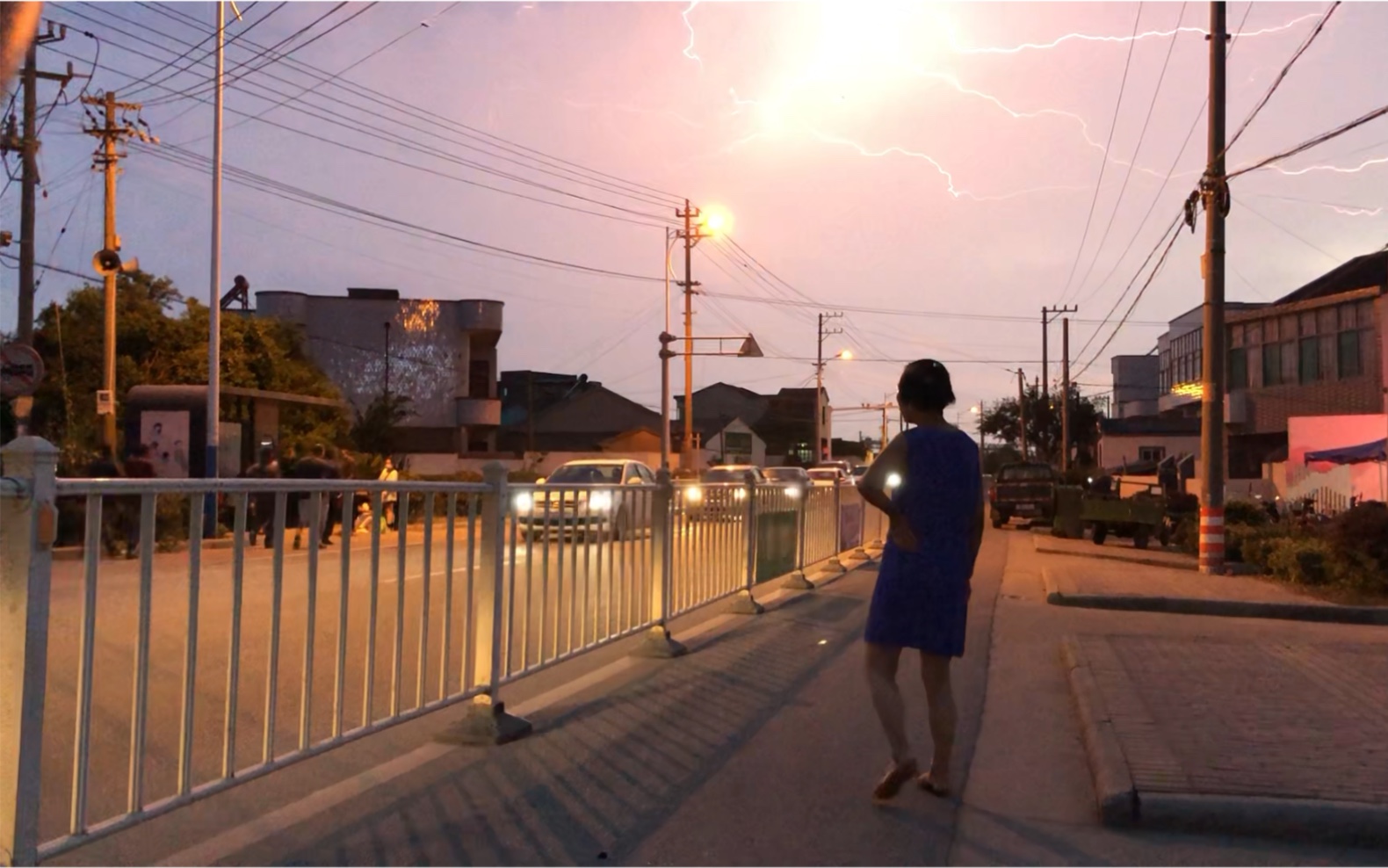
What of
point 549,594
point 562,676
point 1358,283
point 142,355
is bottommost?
point 562,676

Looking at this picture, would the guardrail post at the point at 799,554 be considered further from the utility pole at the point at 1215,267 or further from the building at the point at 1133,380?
the building at the point at 1133,380

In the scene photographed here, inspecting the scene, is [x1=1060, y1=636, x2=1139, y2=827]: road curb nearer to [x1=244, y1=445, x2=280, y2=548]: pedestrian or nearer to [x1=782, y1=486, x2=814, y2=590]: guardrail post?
[x1=244, y1=445, x2=280, y2=548]: pedestrian

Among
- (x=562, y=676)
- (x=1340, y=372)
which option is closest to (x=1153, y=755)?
(x=562, y=676)

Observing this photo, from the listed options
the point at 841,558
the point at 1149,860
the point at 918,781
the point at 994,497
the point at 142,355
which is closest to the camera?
the point at 1149,860

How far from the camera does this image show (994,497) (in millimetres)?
33938

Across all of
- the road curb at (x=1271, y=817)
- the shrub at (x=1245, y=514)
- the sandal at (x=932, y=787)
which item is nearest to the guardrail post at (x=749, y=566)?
the sandal at (x=932, y=787)

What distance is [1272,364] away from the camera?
40.7 m

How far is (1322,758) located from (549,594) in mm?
3999

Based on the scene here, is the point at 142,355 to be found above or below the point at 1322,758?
above

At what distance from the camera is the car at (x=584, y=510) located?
21.9 feet

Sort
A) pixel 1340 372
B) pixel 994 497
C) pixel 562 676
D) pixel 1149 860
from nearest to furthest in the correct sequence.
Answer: pixel 1149 860 < pixel 562 676 < pixel 994 497 < pixel 1340 372

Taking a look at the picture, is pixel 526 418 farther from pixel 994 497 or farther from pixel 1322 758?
pixel 1322 758

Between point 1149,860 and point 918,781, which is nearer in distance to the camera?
point 1149,860

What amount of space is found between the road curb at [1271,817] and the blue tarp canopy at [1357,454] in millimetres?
22789
